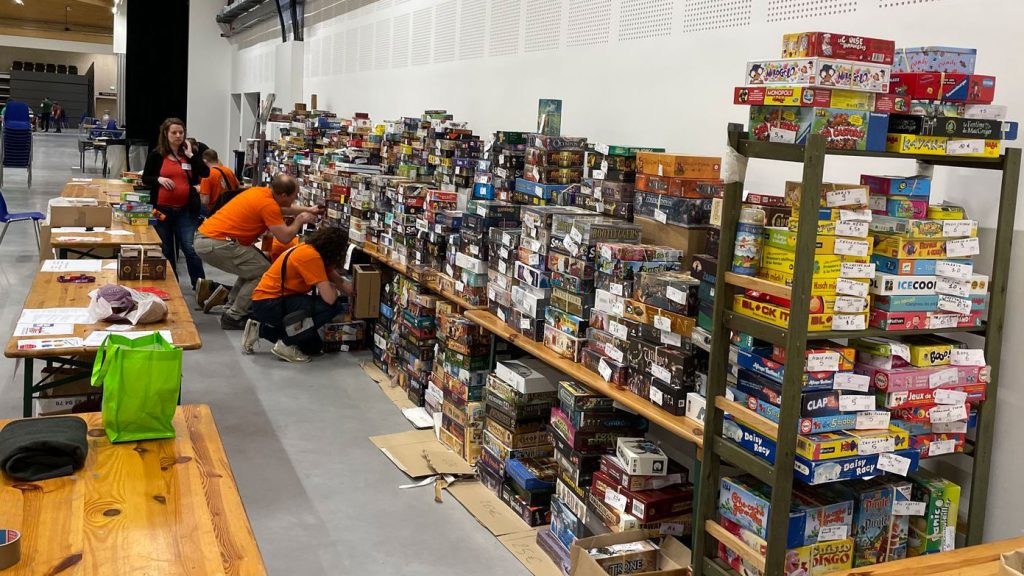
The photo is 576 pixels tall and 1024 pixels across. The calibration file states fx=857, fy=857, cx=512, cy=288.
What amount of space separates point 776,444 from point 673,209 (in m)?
1.40

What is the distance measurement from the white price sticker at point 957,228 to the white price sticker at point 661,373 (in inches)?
44.7

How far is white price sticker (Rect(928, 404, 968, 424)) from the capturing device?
9.59 feet

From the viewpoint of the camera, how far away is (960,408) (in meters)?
2.96

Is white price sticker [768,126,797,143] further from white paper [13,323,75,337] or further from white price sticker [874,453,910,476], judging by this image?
white paper [13,323,75,337]

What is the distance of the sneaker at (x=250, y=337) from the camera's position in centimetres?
718

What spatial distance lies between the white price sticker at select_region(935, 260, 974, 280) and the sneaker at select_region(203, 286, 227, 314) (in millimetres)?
7137

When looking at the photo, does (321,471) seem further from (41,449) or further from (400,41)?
(400,41)

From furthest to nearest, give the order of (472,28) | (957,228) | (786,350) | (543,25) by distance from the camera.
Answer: (472,28)
(543,25)
(957,228)
(786,350)

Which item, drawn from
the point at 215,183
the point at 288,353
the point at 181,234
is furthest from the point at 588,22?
the point at 215,183

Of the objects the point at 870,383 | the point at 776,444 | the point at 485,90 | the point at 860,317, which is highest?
the point at 485,90

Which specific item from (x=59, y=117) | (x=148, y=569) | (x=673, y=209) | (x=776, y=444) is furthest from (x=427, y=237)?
(x=59, y=117)

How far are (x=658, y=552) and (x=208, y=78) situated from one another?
17.6 metres

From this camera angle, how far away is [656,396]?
3.54m

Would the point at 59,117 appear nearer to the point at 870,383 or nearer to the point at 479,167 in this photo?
the point at 479,167
